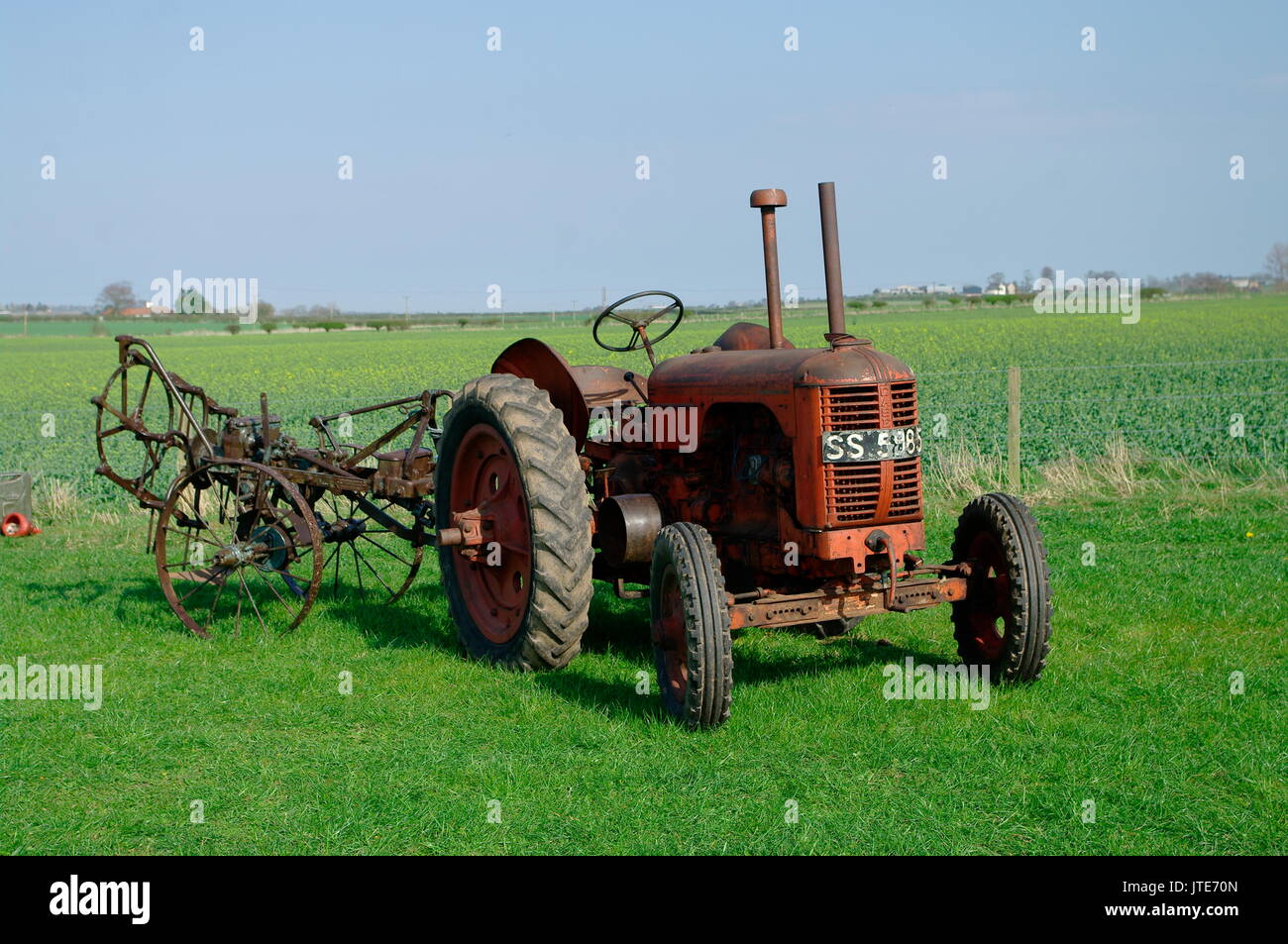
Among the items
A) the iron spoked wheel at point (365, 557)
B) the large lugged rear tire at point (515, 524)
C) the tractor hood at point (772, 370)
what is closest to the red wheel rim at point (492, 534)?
the large lugged rear tire at point (515, 524)

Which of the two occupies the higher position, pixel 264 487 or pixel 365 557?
pixel 264 487

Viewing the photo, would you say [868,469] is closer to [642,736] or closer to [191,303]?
[642,736]

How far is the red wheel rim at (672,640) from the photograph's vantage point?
5.36 metres

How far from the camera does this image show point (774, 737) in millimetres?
5172

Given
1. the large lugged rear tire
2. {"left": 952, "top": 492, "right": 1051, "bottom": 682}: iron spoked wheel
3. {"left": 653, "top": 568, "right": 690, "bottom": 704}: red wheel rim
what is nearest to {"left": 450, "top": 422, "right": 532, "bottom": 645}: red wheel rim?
the large lugged rear tire

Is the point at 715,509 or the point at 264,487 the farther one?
the point at 264,487

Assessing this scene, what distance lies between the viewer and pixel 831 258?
17.8 ft

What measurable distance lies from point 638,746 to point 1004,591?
1.92 metres

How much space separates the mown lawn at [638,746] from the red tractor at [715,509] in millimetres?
338

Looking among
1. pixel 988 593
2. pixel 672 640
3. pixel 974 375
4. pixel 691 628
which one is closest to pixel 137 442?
pixel 672 640
